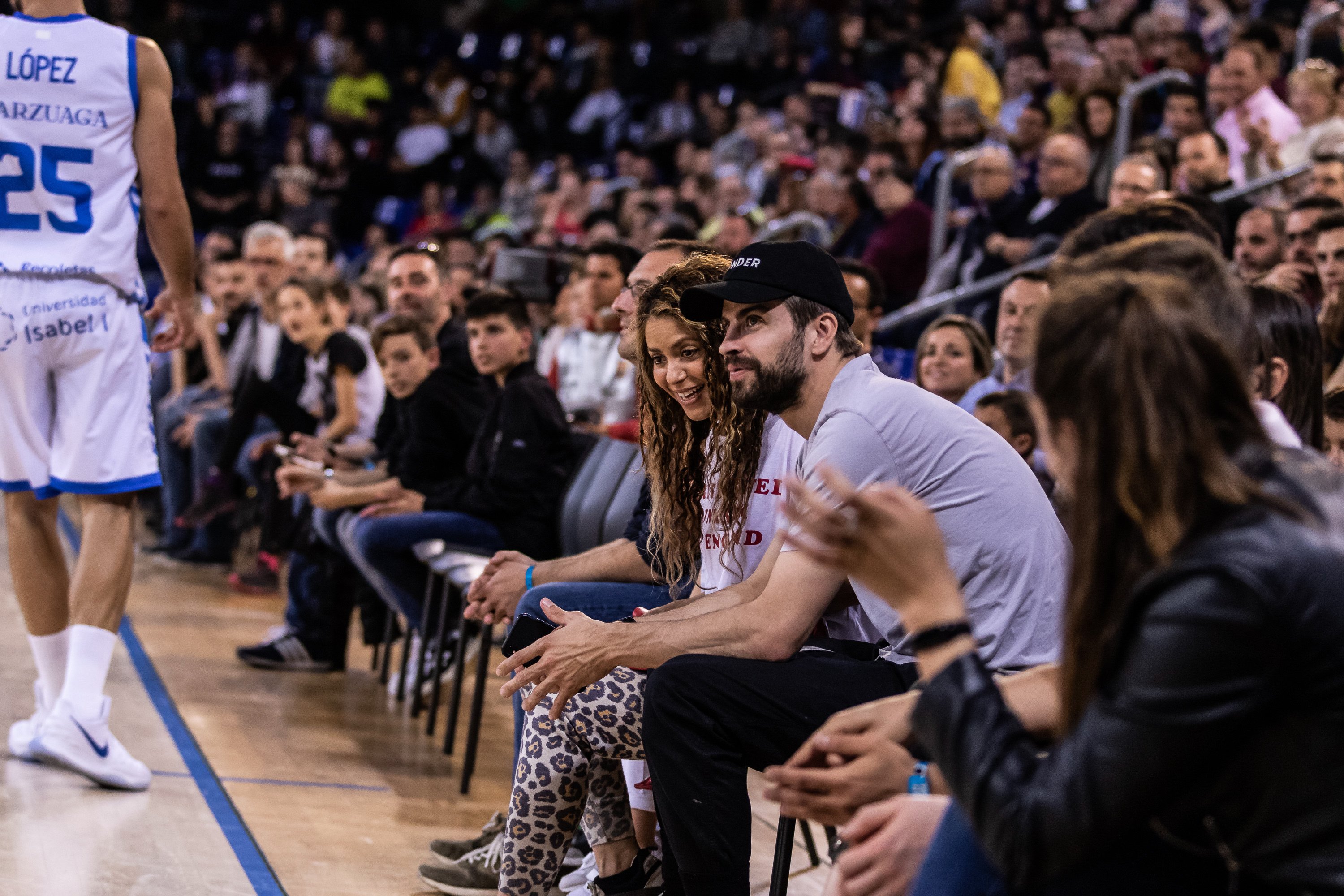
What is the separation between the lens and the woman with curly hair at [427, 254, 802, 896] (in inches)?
96.7

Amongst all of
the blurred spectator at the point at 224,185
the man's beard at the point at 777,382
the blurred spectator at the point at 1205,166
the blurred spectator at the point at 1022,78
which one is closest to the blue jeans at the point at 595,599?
the man's beard at the point at 777,382

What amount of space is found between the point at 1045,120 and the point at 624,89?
6436 mm

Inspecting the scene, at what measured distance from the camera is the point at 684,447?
2.73 meters

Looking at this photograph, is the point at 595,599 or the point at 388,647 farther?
the point at 388,647

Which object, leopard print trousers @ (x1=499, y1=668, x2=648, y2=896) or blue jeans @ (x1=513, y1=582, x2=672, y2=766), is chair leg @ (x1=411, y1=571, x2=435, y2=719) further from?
leopard print trousers @ (x1=499, y1=668, x2=648, y2=896)

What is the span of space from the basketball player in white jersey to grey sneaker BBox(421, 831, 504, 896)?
0.86 metres

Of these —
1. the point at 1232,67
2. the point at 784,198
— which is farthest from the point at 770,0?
the point at 1232,67

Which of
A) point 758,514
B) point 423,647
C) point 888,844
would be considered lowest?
point 423,647

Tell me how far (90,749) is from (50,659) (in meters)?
0.32

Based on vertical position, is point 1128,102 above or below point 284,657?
above

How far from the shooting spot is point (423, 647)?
4316 mm

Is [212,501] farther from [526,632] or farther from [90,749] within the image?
[526,632]

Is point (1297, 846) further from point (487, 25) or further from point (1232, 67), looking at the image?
point (487, 25)

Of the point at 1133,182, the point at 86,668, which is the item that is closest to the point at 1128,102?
the point at 1133,182
